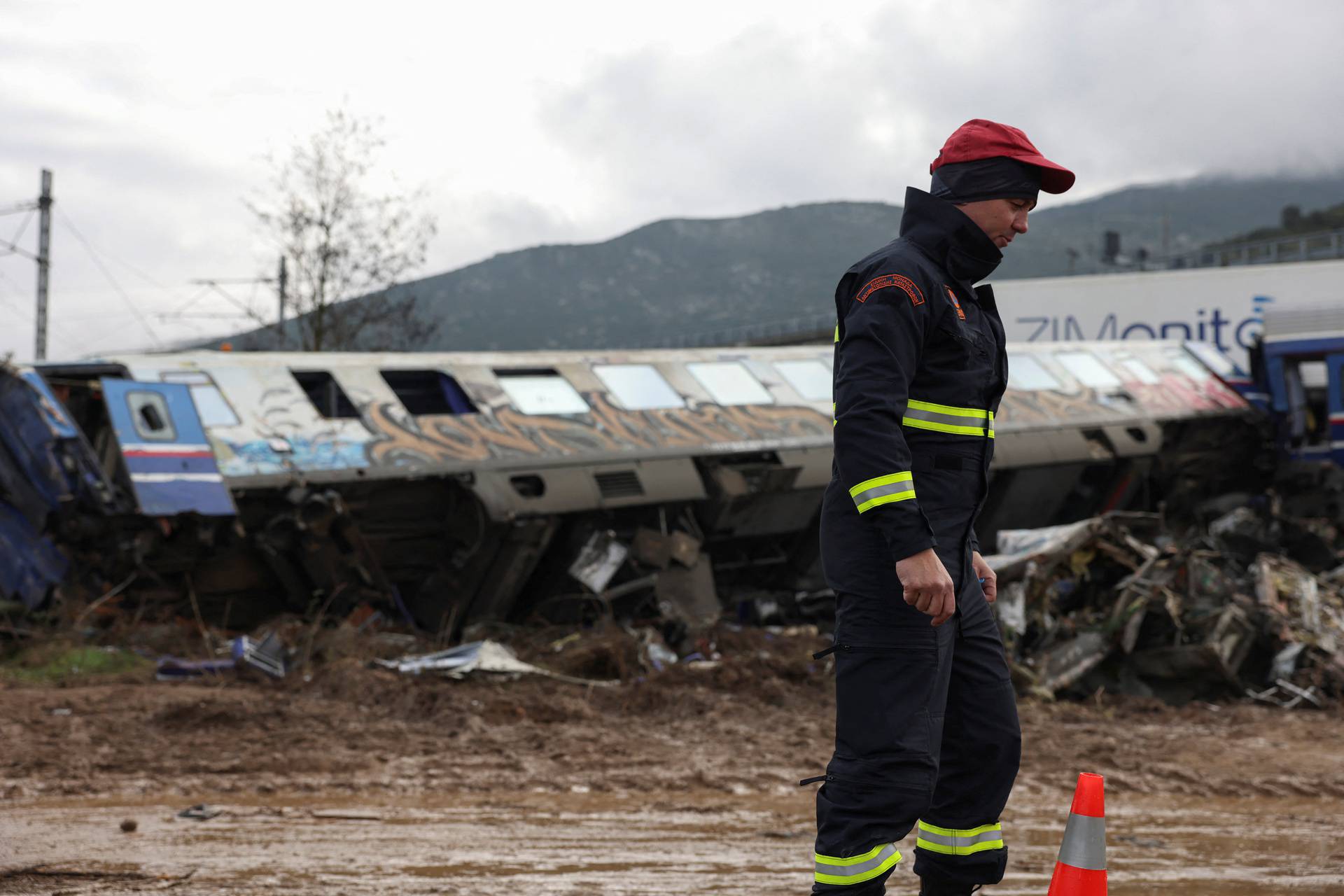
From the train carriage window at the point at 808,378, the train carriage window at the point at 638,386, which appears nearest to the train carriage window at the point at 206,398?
the train carriage window at the point at 638,386

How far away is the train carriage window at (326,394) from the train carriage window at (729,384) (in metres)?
3.49

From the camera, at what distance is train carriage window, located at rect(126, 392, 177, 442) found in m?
9.55

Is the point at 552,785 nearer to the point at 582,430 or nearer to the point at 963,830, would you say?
the point at 963,830

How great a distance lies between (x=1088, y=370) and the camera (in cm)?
1545

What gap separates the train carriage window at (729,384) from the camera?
12.5 meters

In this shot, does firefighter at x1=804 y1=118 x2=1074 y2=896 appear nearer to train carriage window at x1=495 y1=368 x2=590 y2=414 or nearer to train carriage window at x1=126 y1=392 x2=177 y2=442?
train carriage window at x1=126 y1=392 x2=177 y2=442

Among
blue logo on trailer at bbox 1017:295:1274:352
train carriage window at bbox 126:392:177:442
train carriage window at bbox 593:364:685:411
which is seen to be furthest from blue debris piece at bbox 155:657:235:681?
blue logo on trailer at bbox 1017:295:1274:352

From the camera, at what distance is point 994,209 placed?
344 centimetres

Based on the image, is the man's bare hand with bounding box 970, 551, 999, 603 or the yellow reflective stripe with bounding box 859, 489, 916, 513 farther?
the man's bare hand with bounding box 970, 551, 999, 603

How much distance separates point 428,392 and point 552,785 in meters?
6.14

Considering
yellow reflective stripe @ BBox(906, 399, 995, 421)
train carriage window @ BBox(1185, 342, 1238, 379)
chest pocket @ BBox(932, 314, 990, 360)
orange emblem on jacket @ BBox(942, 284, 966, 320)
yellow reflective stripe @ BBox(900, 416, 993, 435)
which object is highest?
train carriage window @ BBox(1185, 342, 1238, 379)

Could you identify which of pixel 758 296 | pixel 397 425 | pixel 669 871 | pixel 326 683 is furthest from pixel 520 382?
pixel 758 296

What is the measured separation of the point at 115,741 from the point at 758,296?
10324cm

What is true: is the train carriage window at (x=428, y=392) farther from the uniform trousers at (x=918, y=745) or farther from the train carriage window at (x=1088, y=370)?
the uniform trousers at (x=918, y=745)
